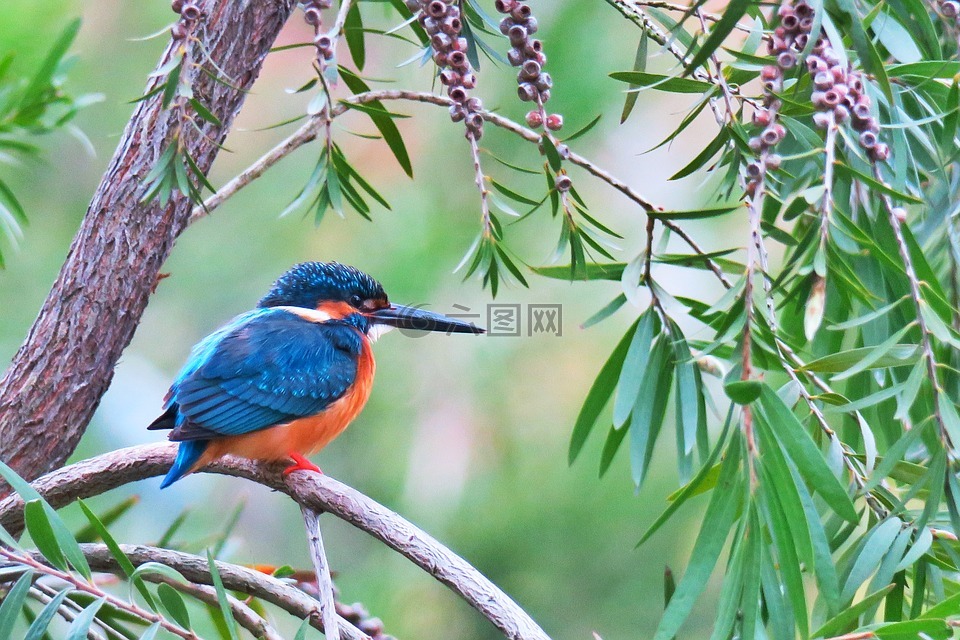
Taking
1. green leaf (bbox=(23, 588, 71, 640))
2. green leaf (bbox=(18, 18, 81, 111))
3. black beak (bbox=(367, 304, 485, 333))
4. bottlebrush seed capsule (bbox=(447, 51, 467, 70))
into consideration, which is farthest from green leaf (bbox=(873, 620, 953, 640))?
green leaf (bbox=(18, 18, 81, 111))

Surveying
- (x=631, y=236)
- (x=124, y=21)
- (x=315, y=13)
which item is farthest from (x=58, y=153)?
(x=315, y=13)

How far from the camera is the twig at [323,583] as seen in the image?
0.93 metres

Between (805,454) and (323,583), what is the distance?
0.53m

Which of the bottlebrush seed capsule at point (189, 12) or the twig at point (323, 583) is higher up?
the bottlebrush seed capsule at point (189, 12)

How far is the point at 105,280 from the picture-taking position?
4.03 ft

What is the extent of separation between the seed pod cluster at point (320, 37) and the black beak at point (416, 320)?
78 cm

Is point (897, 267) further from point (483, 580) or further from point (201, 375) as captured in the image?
point (201, 375)

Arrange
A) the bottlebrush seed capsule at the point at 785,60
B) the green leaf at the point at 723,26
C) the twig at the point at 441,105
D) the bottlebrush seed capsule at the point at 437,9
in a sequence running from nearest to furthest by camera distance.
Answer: the green leaf at the point at 723,26 < the bottlebrush seed capsule at the point at 785,60 < the bottlebrush seed capsule at the point at 437,9 < the twig at the point at 441,105

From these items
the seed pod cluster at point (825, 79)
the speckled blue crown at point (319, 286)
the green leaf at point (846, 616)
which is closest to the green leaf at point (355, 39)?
the speckled blue crown at point (319, 286)

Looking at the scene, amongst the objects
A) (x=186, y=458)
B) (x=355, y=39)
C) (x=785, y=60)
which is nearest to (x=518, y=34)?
(x=785, y=60)

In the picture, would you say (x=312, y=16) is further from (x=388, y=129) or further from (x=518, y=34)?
(x=388, y=129)

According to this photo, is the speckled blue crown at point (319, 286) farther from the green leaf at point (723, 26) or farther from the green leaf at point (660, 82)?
the green leaf at point (723, 26)

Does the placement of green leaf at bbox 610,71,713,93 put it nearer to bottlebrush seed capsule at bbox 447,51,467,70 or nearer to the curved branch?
bottlebrush seed capsule at bbox 447,51,467,70

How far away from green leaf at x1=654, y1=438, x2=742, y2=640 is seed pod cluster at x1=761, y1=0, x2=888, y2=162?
268 mm
